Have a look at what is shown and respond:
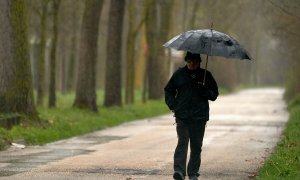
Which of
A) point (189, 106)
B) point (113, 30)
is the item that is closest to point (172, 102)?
point (189, 106)

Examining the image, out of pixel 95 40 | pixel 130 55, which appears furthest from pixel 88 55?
pixel 130 55

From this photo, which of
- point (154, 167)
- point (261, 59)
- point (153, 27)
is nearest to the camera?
point (154, 167)

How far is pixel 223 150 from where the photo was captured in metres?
18.2

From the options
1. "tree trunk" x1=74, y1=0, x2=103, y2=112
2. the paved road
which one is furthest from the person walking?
"tree trunk" x1=74, y1=0, x2=103, y2=112

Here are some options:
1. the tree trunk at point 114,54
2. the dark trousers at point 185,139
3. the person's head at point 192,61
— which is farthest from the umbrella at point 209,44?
the tree trunk at point 114,54

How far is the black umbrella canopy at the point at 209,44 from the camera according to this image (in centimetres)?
1126

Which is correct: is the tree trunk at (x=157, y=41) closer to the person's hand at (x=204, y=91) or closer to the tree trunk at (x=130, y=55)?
the tree trunk at (x=130, y=55)

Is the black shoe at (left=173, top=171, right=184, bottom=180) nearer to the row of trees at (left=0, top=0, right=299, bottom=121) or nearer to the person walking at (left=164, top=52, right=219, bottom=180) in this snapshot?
the person walking at (left=164, top=52, right=219, bottom=180)

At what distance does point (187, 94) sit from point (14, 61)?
10.5 metres

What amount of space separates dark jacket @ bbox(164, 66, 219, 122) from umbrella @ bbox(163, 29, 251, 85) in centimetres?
33

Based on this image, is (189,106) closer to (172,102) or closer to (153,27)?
(172,102)

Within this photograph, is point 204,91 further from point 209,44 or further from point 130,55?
point 130,55

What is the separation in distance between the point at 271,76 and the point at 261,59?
→ 5.96 metres

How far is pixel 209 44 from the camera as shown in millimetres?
11398
